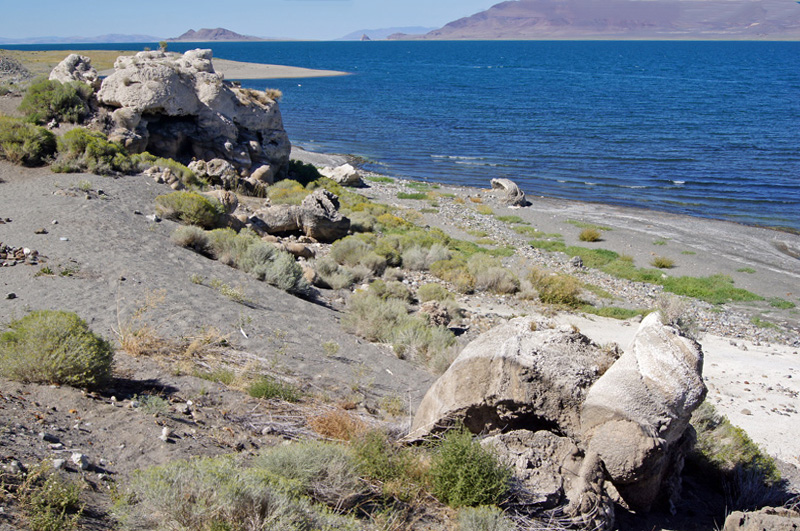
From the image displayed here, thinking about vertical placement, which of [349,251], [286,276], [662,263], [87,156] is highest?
[87,156]

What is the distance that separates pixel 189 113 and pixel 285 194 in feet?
14.7

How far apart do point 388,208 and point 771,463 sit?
20.0 meters

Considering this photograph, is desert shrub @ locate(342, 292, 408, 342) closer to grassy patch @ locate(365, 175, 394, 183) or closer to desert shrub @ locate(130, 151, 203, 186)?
desert shrub @ locate(130, 151, 203, 186)

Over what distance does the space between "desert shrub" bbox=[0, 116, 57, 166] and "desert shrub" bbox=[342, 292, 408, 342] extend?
1045 centimetres

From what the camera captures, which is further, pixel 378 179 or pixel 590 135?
pixel 590 135

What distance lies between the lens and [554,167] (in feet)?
128

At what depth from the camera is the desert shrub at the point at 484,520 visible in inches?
185

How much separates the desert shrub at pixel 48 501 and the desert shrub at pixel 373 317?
685 cm

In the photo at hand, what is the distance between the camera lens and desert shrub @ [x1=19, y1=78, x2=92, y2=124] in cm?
1859

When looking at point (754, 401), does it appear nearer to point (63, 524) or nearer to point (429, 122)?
point (63, 524)

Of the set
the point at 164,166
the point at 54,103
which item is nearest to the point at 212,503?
the point at 164,166

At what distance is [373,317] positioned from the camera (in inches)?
440

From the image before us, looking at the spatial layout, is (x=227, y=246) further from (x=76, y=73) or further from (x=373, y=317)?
(x=76, y=73)

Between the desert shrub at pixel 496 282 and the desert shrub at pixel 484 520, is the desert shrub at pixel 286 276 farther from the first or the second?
the desert shrub at pixel 484 520
